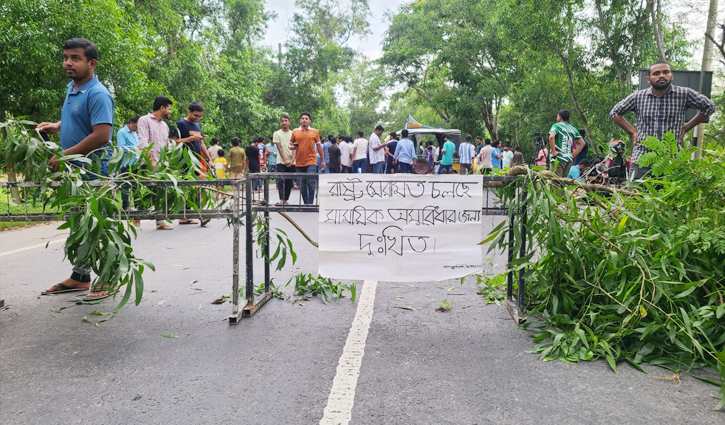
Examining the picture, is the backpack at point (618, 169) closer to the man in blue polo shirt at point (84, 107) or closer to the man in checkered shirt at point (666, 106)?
the man in checkered shirt at point (666, 106)

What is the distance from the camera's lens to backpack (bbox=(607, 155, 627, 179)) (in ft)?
33.8

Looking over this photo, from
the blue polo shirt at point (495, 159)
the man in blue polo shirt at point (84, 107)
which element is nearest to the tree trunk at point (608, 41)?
the blue polo shirt at point (495, 159)

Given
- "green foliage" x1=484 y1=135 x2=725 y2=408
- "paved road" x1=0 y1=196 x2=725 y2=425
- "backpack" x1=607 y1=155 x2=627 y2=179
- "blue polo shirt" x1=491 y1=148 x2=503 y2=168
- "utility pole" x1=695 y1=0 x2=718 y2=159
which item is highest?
"utility pole" x1=695 y1=0 x2=718 y2=159

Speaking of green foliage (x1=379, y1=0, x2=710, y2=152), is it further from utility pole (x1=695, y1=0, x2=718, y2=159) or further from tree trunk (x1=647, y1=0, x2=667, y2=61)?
utility pole (x1=695, y1=0, x2=718, y2=159)

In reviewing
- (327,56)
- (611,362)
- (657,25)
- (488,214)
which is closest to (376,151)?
(657,25)

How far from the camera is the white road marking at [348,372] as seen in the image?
103 inches

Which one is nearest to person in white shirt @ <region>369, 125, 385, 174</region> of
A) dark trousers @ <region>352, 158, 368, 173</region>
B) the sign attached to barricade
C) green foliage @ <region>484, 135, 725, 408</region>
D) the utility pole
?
dark trousers @ <region>352, 158, 368, 173</region>

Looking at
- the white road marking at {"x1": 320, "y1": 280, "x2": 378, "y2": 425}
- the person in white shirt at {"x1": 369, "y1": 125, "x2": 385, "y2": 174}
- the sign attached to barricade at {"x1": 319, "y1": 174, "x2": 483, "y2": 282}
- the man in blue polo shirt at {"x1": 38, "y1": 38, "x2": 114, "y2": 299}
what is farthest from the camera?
the person in white shirt at {"x1": 369, "y1": 125, "x2": 385, "y2": 174}

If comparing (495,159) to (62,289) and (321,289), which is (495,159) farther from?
(62,289)

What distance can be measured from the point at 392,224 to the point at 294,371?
140 centimetres

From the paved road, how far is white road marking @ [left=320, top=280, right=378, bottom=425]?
0.04 m

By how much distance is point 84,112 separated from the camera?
4598mm

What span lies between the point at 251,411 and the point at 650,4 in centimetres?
1595

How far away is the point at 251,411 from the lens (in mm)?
2639
